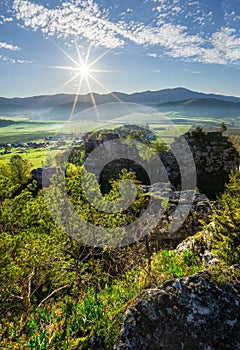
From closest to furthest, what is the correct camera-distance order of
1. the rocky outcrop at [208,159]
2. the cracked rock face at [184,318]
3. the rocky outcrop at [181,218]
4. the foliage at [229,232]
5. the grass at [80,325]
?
the cracked rock face at [184,318] < the grass at [80,325] < the foliage at [229,232] < the rocky outcrop at [181,218] < the rocky outcrop at [208,159]

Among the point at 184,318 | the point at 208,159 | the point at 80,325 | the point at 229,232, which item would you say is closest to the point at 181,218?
the point at 229,232

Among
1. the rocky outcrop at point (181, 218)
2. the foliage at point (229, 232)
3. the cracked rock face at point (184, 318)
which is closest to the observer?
the cracked rock face at point (184, 318)

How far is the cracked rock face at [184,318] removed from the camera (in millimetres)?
5090

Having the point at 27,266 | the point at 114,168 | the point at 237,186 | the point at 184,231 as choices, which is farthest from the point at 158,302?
the point at 114,168

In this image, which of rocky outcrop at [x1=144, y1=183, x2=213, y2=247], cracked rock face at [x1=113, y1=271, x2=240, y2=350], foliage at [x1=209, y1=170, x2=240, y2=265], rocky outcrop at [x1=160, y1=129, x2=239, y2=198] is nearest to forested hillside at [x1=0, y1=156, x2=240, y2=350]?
foliage at [x1=209, y1=170, x2=240, y2=265]

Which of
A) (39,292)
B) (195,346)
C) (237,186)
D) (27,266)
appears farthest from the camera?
(39,292)

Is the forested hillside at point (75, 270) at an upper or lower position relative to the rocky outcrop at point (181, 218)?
upper

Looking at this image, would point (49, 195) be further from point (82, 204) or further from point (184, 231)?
point (184, 231)

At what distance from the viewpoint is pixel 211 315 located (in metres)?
5.43

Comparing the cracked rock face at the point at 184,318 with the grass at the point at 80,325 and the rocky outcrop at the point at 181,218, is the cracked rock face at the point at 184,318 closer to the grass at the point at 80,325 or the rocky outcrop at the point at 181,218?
the grass at the point at 80,325

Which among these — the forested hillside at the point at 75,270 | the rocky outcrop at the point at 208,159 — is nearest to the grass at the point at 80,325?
the forested hillside at the point at 75,270

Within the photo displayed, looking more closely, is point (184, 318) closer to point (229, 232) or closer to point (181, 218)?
point (229, 232)

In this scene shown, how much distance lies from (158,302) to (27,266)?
26.5 ft

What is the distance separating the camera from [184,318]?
17.4 feet
